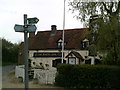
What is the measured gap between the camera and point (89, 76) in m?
13.7

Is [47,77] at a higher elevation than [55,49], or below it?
below

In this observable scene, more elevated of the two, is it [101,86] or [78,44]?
[78,44]

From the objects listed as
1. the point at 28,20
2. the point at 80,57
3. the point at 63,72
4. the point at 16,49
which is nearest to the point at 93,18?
the point at 63,72

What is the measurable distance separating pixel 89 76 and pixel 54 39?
2574cm

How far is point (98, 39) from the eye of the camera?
16453 millimetres

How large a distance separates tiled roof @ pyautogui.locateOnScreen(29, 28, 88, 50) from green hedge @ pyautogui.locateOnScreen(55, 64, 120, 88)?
20.9 meters

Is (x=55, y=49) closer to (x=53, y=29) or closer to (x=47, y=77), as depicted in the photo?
(x=53, y=29)

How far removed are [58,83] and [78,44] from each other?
20.2 metres

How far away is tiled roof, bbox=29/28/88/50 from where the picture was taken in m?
36.6

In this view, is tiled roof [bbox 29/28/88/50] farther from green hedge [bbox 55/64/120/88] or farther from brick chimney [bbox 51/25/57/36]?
green hedge [bbox 55/64/120/88]

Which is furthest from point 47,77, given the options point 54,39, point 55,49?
point 54,39

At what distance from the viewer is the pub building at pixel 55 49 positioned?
3497 cm

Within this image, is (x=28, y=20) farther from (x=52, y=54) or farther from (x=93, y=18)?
(x=52, y=54)

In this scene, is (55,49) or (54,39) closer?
(55,49)
